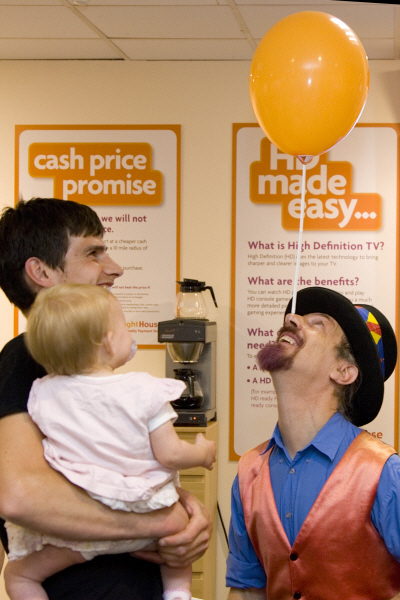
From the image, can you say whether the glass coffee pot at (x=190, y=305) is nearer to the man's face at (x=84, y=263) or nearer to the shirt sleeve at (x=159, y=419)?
the man's face at (x=84, y=263)

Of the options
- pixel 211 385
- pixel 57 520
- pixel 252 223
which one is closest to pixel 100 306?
pixel 57 520

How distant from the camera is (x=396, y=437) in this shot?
4227 millimetres

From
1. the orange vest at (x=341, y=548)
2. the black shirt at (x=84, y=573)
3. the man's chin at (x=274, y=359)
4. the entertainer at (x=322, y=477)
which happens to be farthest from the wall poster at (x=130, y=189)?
the black shirt at (x=84, y=573)

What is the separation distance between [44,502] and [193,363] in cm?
265

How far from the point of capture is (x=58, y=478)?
57.7 inches

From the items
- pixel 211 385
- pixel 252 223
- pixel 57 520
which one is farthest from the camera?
pixel 252 223

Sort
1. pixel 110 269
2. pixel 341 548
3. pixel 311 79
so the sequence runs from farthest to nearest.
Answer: pixel 311 79 < pixel 341 548 < pixel 110 269

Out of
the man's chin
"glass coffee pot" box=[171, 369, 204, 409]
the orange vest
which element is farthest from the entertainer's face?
"glass coffee pot" box=[171, 369, 204, 409]

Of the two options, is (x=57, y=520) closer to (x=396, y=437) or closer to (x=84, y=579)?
(x=84, y=579)

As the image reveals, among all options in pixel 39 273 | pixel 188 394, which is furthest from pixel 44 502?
pixel 188 394

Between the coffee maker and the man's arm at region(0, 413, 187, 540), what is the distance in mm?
2300

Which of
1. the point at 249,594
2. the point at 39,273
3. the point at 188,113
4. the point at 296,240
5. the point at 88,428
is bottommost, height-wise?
the point at 249,594

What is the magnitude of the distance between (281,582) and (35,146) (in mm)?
3090

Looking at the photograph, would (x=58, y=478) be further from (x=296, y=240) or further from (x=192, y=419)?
(x=296, y=240)
